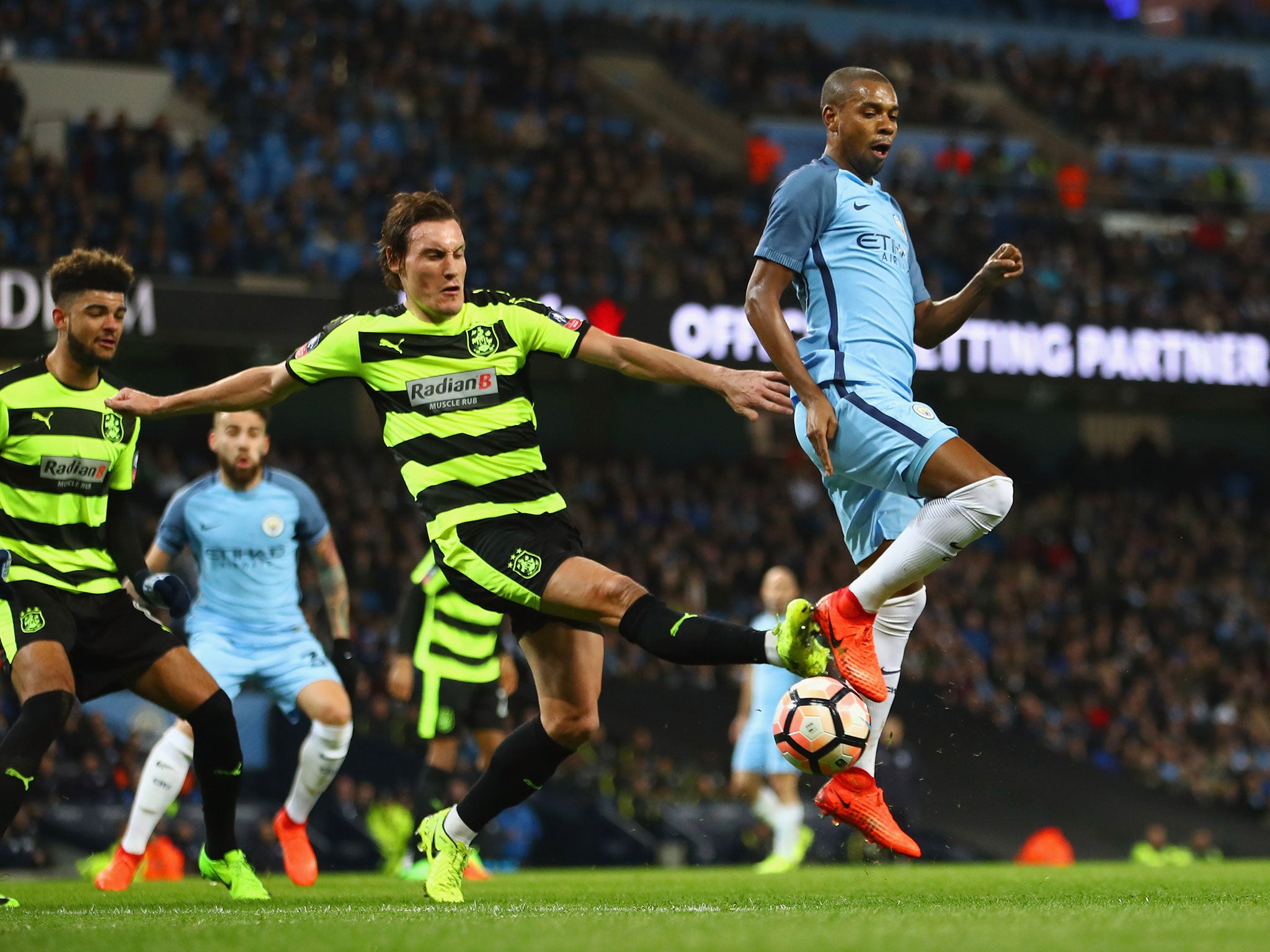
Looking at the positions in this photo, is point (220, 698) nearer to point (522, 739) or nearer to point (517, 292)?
point (522, 739)

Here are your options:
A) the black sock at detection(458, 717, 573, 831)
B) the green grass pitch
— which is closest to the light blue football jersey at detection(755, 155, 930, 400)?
the black sock at detection(458, 717, 573, 831)

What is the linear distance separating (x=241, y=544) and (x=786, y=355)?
377cm

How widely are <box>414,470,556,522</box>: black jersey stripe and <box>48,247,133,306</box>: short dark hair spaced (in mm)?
1610

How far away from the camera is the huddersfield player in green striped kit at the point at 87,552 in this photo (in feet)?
19.4

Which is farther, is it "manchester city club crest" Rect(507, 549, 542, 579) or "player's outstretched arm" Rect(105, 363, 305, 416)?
"player's outstretched arm" Rect(105, 363, 305, 416)

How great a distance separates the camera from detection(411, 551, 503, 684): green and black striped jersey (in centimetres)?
902

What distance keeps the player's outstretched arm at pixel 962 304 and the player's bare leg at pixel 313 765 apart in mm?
3399

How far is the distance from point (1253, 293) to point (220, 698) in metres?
17.7

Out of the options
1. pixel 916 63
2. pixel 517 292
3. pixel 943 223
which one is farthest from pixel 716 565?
pixel 916 63

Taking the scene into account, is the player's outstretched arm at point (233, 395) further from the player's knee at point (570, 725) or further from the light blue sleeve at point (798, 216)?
the light blue sleeve at point (798, 216)

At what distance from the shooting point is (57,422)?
5996 millimetres

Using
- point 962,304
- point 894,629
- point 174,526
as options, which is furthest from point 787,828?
point 962,304

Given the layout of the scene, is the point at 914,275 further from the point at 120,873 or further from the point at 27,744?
the point at 120,873

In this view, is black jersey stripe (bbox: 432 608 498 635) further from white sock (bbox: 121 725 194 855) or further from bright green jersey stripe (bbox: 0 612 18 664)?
bright green jersey stripe (bbox: 0 612 18 664)
